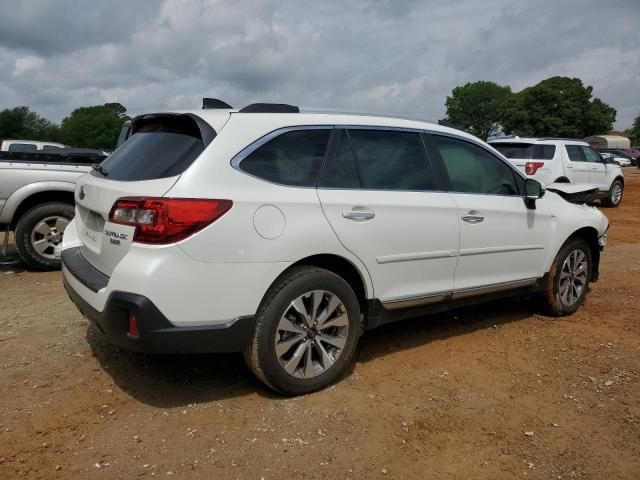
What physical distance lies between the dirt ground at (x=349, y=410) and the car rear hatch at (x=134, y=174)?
849 mm

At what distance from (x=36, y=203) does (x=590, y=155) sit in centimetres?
1278

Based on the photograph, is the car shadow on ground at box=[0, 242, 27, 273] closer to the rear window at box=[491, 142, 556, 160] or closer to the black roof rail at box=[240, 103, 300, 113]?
the black roof rail at box=[240, 103, 300, 113]

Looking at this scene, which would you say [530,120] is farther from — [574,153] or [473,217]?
[473,217]

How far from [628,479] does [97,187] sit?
3275 millimetres

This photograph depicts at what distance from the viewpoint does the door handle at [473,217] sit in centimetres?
404

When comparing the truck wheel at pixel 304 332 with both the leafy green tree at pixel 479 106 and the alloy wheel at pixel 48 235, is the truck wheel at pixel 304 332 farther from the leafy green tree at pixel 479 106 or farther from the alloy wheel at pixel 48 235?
the leafy green tree at pixel 479 106

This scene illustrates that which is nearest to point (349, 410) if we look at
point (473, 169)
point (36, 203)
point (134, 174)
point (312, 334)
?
point (312, 334)

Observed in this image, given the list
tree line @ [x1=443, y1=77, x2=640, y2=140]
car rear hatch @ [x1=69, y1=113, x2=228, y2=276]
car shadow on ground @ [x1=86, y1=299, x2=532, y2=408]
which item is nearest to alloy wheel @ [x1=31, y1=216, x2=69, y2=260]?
car shadow on ground @ [x1=86, y1=299, x2=532, y2=408]

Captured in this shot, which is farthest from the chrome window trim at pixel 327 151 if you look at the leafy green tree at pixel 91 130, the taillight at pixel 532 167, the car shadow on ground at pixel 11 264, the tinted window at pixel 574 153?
the leafy green tree at pixel 91 130

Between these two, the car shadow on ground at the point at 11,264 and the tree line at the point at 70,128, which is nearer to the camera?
the car shadow on ground at the point at 11,264

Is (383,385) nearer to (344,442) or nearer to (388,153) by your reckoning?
(344,442)

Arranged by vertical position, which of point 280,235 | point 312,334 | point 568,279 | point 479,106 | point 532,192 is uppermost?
point 479,106

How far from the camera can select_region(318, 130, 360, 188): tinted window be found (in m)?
3.40

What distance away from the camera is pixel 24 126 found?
66.5 meters
